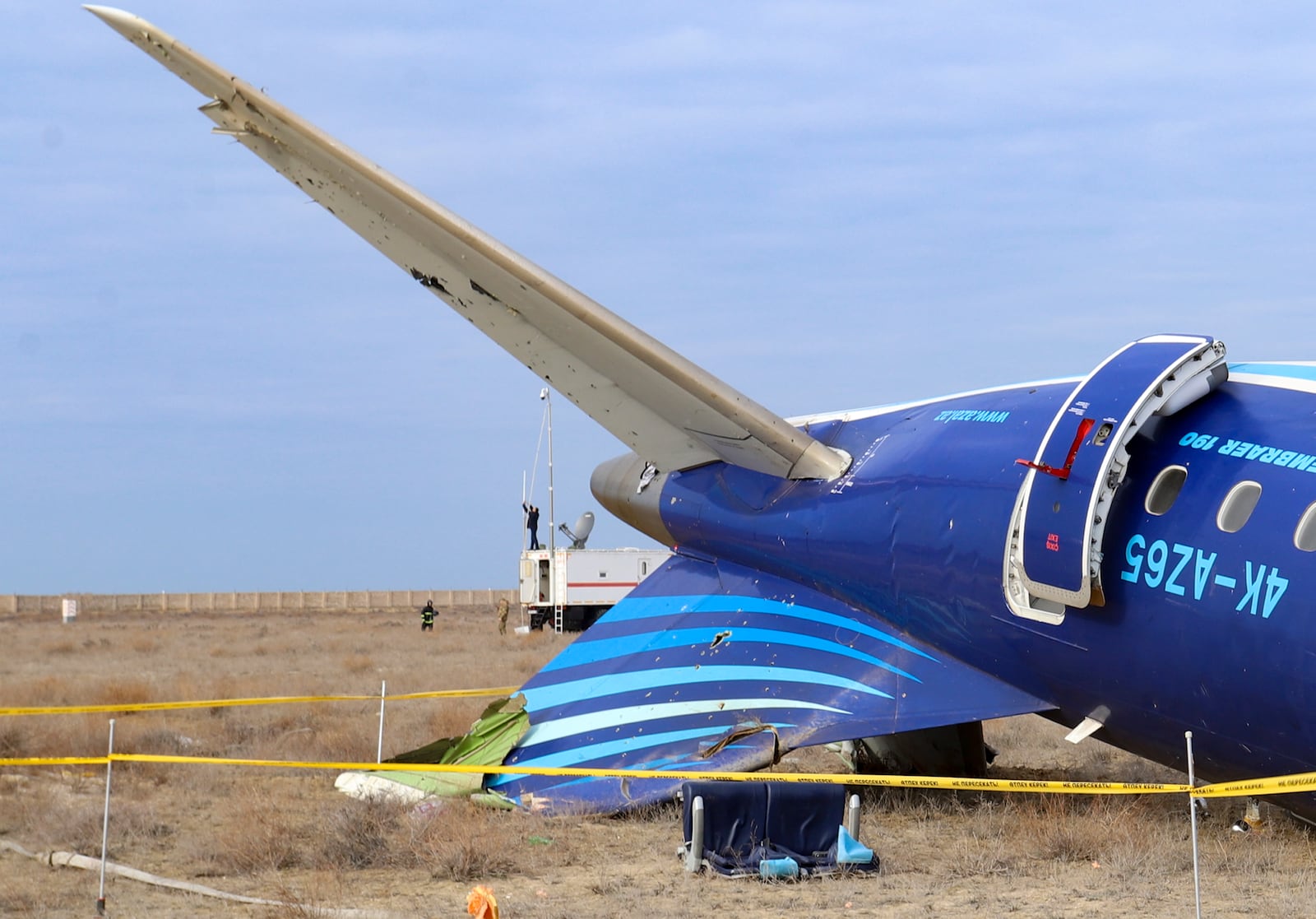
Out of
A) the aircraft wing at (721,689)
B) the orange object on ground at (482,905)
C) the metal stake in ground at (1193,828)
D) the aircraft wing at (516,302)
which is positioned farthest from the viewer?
the aircraft wing at (516,302)

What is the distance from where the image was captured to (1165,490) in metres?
9.11

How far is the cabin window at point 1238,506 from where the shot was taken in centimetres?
846

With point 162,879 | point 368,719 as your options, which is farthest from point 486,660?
point 162,879

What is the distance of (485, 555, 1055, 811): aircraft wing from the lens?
1084 centimetres

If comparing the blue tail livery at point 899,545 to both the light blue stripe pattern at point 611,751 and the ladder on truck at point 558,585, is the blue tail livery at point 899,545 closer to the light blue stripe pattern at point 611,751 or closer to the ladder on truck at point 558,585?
the light blue stripe pattern at point 611,751

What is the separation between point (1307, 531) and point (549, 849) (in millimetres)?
5672

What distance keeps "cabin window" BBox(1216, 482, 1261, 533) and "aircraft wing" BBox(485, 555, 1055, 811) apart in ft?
7.01

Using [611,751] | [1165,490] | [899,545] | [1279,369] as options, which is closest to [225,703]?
[611,751]

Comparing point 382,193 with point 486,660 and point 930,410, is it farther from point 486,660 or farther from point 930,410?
point 486,660

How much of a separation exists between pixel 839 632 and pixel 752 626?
3.07 feet

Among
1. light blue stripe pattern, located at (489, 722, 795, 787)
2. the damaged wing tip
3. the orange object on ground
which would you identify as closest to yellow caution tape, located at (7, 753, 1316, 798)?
light blue stripe pattern, located at (489, 722, 795, 787)

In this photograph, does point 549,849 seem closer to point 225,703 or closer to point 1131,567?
point 1131,567

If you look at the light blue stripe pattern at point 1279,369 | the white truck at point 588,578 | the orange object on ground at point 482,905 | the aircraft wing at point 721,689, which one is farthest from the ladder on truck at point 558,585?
the orange object on ground at point 482,905

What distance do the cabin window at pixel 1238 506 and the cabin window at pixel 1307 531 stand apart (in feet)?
1.19
